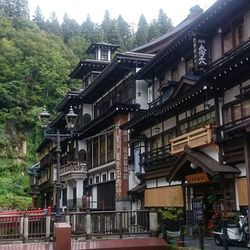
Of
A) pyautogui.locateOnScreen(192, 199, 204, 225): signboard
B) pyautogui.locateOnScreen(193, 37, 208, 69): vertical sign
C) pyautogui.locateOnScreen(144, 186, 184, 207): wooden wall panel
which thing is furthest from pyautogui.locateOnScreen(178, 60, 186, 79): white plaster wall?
pyautogui.locateOnScreen(192, 199, 204, 225): signboard

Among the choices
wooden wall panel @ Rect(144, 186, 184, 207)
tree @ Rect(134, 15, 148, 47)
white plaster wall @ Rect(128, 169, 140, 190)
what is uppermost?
tree @ Rect(134, 15, 148, 47)

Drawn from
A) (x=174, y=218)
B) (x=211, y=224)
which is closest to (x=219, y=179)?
(x=211, y=224)

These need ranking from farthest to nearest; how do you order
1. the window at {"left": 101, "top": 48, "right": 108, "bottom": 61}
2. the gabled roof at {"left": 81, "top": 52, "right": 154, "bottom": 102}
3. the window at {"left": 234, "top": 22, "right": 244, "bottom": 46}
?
the window at {"left": 101, "top": 48, "right": 108, "bottom": 61}, the gabled roof at {"left": 81, "top": 52, "right": 154, "bottom": 102}, the window at {"left": 234, "top": 22, "right": 244, "bottom": 46}

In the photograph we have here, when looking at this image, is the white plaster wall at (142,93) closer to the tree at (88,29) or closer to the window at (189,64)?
the window at (189,64)

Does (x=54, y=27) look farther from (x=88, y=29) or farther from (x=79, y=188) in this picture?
(x=79, y=188)

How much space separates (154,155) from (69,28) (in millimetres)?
92453

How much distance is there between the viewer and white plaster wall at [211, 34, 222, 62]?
2228 cm

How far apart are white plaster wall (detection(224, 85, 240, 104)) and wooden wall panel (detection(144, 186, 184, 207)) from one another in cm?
690

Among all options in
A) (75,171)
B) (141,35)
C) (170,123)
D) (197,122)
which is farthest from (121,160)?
(141,35)

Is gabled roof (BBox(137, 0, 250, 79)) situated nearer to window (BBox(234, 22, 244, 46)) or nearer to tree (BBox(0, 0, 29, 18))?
window (BBox(234, 22, 244, 46))

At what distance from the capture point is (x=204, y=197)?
72.4 feet

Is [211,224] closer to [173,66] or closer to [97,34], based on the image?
[173,66]

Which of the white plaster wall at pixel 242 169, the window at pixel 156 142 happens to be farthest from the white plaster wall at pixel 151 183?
the white plaster wall at pixel 242 169

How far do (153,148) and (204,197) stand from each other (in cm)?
725
